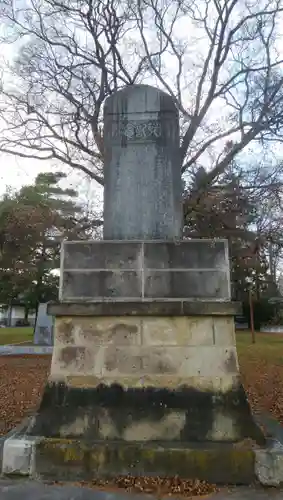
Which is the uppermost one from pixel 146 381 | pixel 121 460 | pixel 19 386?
pixel 146 381

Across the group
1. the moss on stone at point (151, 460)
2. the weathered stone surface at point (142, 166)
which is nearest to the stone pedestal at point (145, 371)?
the moss on stone at point (151, 460)

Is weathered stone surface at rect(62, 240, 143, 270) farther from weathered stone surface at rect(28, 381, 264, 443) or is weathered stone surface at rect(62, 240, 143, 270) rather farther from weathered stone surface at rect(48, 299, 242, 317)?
weathered stone surface at rect(28, 381, 264, 443)

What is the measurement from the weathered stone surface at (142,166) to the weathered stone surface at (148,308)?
0.90m

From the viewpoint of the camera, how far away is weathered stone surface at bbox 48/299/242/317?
4008 millimetres

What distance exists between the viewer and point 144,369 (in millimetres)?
4023

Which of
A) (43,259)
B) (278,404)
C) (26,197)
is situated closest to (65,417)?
(278,404)

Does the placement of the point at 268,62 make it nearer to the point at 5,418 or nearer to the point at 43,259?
the point at 5,418

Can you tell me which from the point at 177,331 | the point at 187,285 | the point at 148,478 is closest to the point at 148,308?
the point at 177,331

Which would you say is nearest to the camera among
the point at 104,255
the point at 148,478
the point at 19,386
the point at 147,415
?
the point at 148,478

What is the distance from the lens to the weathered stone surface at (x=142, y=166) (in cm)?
471

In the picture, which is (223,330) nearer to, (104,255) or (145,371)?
(145,371)

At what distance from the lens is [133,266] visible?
4.27 m

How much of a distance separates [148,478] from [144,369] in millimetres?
930

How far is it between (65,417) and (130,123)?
330cm
